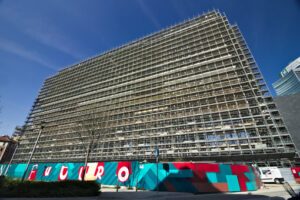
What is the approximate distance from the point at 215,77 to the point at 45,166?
3634 centimetres

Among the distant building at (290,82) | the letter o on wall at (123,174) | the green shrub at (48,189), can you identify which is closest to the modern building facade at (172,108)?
the letter o on wall at (123,174)

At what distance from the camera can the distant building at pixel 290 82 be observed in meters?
97.3

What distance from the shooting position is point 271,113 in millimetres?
24969

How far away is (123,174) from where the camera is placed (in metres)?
14.9

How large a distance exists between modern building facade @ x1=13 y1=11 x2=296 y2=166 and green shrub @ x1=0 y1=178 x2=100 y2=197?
794 centimetres

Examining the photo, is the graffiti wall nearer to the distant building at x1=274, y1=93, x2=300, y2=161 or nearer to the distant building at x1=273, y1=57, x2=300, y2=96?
the distant building at x1=274, y1=93, x2=300, y2=161

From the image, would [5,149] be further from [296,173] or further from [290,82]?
[290,82]

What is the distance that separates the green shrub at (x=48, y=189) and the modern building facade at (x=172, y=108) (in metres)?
7.94

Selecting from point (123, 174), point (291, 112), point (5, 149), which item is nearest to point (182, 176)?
point (123, 174)

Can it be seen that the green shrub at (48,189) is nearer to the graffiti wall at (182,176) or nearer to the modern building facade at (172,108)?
the graffiti wall at (182,176)

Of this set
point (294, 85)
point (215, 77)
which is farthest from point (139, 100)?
point (294, 85)

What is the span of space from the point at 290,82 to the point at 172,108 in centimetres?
12524

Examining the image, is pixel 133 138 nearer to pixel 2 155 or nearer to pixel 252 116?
pixel 252 116

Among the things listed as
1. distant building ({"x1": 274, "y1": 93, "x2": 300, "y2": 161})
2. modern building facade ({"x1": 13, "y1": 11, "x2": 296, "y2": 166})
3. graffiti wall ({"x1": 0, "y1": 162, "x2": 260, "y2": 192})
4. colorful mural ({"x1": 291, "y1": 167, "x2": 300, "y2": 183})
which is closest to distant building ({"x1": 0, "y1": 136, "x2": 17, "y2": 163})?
modern building facade ({"x1": 13, "y1": 11, "x2": 296, "y2": 166})
